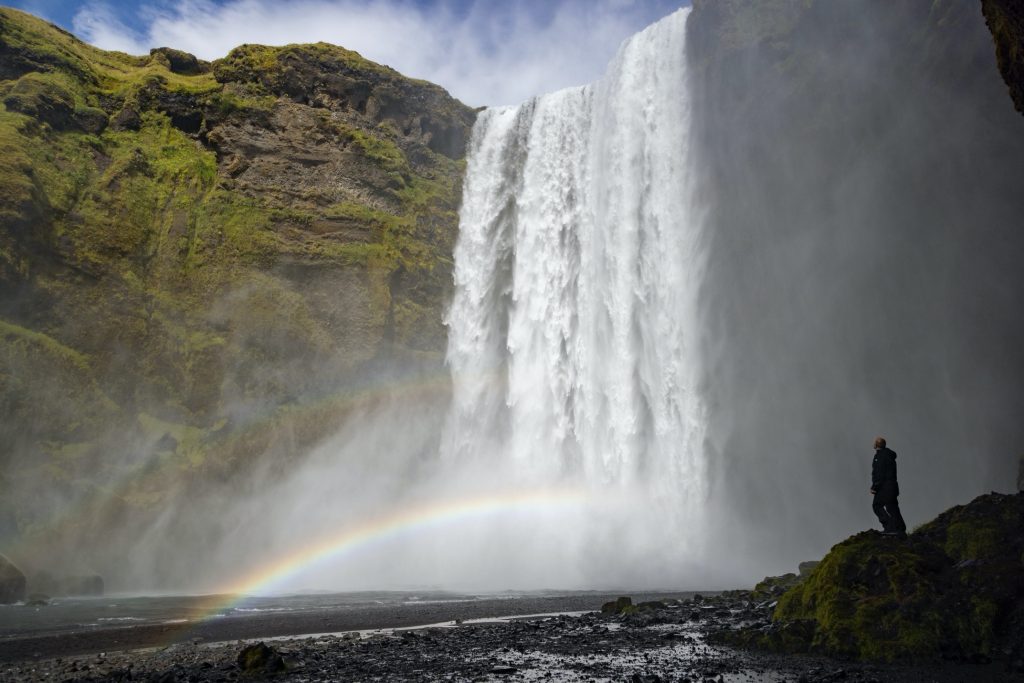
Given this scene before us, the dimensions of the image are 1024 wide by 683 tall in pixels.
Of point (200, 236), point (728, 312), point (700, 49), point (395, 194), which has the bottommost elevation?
point (728, 312)

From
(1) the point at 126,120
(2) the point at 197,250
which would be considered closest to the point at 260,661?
(2) the point at 197,250

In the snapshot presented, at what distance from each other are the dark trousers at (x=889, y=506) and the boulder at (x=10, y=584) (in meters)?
25.7

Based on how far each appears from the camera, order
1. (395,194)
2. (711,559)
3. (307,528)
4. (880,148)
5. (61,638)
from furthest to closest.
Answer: (395,194) < (307,528) < (880,148) < (711,559) < (61,638)

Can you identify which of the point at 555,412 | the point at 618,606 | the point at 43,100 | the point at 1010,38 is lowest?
the point at 618,606

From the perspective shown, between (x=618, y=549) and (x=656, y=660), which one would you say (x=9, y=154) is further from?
(x=656, y=660)

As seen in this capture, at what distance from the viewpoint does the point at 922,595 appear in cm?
957

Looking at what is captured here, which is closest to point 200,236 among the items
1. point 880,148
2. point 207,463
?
point 207,463

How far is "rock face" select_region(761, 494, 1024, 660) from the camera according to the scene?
8.88 meters

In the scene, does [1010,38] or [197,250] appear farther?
[197,250]

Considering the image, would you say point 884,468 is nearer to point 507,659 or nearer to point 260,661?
point 507,659

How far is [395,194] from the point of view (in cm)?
4812

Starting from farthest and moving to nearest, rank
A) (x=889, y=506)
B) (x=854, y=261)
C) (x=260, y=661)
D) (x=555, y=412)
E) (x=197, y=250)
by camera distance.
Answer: (x=197, y=250) < (x=555, y=412) < (x=854, y=261) < (x=889, y=506) < (x=260, y=661)

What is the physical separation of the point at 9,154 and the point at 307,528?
2397cm

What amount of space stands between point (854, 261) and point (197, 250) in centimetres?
3476
